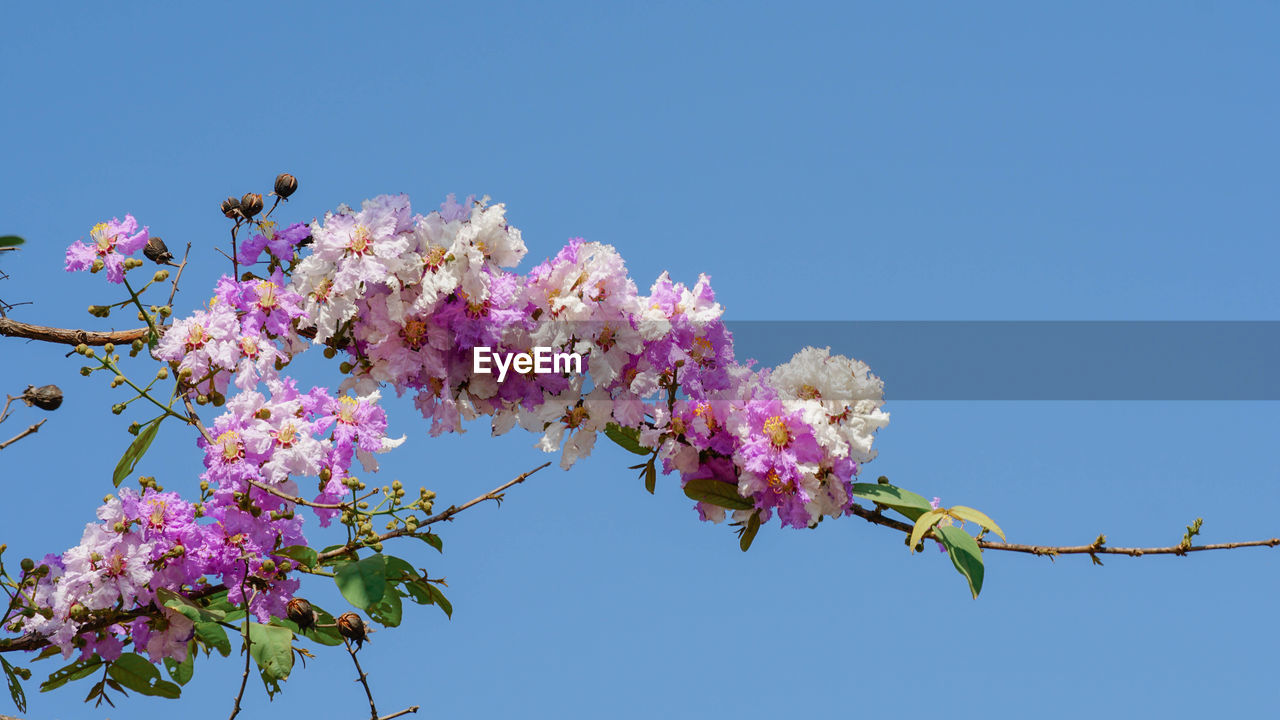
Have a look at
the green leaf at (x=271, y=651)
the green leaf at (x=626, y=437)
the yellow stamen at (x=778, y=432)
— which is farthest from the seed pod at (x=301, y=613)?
the yellow stamen at (x=778, y=432)

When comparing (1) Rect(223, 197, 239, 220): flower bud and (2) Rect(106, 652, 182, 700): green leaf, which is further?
(2) Rect(106, 652, 182, 700): green leaf

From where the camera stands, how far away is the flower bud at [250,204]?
3580mm

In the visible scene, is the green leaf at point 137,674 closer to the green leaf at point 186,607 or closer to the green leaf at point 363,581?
the green leaf at point 186,607

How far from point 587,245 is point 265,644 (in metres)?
1.52

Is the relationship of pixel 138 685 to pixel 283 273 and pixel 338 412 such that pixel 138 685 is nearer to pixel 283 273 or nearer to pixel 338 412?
pixel 338 412

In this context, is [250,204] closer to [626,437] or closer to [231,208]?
[231,208]

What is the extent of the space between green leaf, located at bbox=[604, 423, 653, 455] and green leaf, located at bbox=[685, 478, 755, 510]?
175 mm

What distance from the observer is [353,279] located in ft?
10.9

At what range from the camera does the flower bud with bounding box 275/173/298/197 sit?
11.9ft

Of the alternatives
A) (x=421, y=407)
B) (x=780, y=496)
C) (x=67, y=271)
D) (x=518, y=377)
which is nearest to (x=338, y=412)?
(x=421, y=407)

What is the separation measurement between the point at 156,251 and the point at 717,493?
5.96ft

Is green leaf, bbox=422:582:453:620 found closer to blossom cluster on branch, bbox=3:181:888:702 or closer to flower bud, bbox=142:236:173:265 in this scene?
blossom cluster on branch, bbox=3:181:888:702

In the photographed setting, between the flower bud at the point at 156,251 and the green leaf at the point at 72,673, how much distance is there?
1.26m

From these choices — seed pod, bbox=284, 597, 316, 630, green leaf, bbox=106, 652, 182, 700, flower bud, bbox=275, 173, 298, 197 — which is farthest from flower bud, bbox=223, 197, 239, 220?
green leaf, bbox=106, 652, 182, 700
